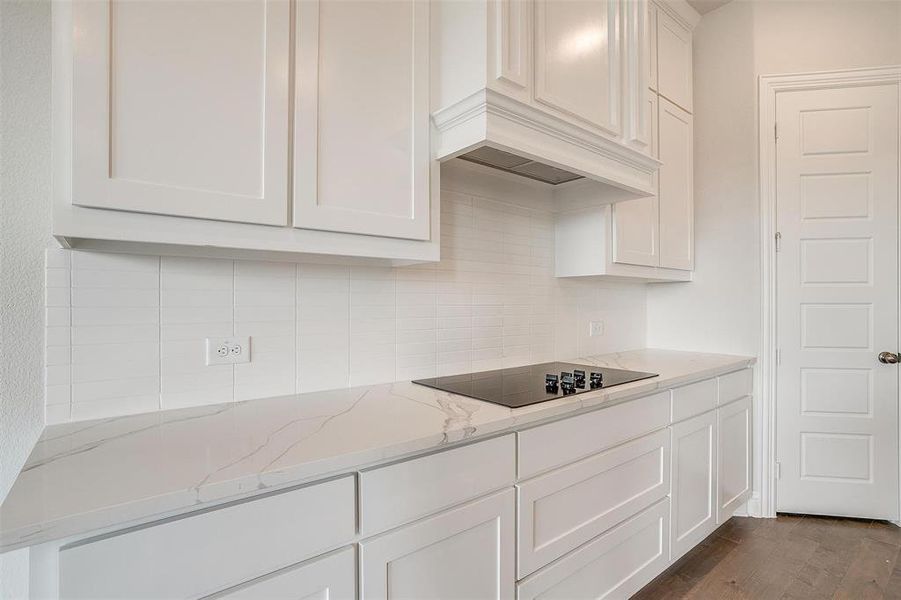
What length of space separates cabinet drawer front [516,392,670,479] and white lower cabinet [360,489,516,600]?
0.46ft

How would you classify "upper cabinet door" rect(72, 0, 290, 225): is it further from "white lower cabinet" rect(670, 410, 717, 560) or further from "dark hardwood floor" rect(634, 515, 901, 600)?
"dark hardwood floor" rect(634, 515, 901, 600)

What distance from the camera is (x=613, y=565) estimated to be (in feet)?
5.27

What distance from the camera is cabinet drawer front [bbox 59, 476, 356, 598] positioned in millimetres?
699

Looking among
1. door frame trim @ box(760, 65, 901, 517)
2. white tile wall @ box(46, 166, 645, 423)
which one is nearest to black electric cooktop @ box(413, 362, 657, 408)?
white tile wall @ box(46, 166, 645, 423)

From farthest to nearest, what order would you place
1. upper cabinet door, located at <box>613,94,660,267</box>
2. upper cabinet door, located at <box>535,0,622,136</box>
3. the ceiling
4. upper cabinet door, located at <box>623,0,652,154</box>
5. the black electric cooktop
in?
the ceiling
upper cabinet door, located at <box>613,94,660,267</box>
upper cabinet door, located at <box>623,0,652,154</box>
upper cabinet door, located at <box>535,0,622,136</box>
the black electric cooktop

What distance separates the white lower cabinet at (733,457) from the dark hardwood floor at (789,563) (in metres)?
0.17

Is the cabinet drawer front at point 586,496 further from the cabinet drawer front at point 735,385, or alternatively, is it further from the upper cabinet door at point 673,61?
the upper cabinet door at point 673,61

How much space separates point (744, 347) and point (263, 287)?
262cm

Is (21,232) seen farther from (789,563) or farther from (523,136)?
(789,563)

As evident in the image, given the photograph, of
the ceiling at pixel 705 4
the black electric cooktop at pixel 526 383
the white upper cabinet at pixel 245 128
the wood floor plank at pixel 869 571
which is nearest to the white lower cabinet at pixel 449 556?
the black electric cooktop at pixel 526 383

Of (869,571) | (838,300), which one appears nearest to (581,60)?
(838,300)

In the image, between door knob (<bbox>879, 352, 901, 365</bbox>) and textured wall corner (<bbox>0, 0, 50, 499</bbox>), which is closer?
textured wall corner (<bbox>0, 0, 50, 499</bbox>)

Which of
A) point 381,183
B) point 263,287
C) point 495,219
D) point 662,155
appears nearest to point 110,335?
point 263,287

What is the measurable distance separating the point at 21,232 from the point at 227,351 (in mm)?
556
